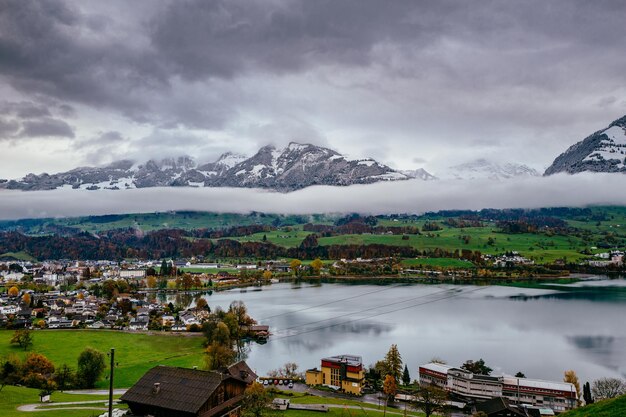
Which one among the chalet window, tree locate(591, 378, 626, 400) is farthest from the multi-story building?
the chalet window

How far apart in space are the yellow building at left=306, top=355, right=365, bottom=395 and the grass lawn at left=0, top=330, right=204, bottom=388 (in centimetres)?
887

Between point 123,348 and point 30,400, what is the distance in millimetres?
15832

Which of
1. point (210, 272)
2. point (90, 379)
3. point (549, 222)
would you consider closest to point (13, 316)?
point (90, 379)

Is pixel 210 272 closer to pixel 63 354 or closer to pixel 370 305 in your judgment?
pixel 370 305

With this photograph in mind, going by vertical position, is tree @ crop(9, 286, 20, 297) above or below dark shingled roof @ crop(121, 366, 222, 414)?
below

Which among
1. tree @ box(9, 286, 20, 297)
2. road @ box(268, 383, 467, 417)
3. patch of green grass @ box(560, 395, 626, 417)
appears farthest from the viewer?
tree @ box(9, 286, 20, 297)

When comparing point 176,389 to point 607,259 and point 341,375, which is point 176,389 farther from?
point 607,259

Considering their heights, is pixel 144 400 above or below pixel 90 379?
above

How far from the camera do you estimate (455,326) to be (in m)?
51.6

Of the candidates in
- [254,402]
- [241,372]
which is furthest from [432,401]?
[254,402]

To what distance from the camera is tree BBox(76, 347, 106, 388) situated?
1210 inches

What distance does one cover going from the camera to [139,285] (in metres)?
89.0

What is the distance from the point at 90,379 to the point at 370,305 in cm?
4102

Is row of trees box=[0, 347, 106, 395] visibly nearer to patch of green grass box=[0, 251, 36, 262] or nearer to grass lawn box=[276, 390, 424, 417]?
grass lawn box=[276, 390, 424, 417]
